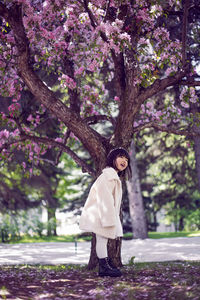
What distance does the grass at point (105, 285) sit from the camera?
4531 millimetres

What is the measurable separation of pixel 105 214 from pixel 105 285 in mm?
999

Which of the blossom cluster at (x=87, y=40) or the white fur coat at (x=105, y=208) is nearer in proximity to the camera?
the white fur coat at (x=105, y=208)

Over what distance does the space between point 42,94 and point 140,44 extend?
190cm

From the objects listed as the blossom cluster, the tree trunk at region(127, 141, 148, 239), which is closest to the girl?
the blossom cluster

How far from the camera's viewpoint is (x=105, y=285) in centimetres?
521

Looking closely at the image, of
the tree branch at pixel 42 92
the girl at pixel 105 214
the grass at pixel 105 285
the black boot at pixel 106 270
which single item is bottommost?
the grass at pixel 105 285

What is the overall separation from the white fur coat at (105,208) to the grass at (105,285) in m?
0.68

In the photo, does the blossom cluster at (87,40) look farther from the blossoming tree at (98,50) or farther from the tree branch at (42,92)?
the tree branch at (42,92)

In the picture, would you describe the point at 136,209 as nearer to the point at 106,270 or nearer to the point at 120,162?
the point at 120,162

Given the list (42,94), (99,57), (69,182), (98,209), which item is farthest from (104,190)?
(69,182)

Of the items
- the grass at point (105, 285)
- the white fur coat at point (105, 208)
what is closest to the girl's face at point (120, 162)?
the white fur coat at point (105, 208)

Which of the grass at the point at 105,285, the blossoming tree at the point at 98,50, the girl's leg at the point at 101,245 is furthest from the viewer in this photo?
the blossoming tree at the point at 98,50

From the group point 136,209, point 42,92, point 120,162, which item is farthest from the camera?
point 136,209

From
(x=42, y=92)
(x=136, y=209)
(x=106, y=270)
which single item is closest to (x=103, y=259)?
(x=106, y=270)
